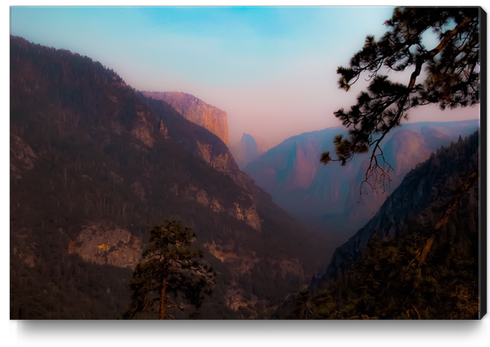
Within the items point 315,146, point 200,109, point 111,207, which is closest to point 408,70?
point 315,146

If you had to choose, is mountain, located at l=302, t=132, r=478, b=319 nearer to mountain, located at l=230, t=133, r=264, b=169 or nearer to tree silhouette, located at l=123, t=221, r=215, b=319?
tree silhouette, located at l=123, t=221, r=215, b=319

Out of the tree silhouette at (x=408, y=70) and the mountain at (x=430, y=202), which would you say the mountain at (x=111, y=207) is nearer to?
the mountain at (x=430, y=202)

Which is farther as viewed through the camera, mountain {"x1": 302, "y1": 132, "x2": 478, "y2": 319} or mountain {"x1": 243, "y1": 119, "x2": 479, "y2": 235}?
mountain {"x1": 243, "y1": 119, "x2": 479, "y2": 235}

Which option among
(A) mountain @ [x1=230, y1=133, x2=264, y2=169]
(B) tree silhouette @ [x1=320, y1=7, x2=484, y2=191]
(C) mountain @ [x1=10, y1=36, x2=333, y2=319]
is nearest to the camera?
(B) tree silhouette @ [x1=320, y1=7, x2=484, y2=191]

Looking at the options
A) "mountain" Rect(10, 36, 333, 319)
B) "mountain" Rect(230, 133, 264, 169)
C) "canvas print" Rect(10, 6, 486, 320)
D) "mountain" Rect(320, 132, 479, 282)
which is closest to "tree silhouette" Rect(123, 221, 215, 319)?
"canvas print" Rect(10, 6, 486, 320)

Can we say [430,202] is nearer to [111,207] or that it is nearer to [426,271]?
[426,271]
